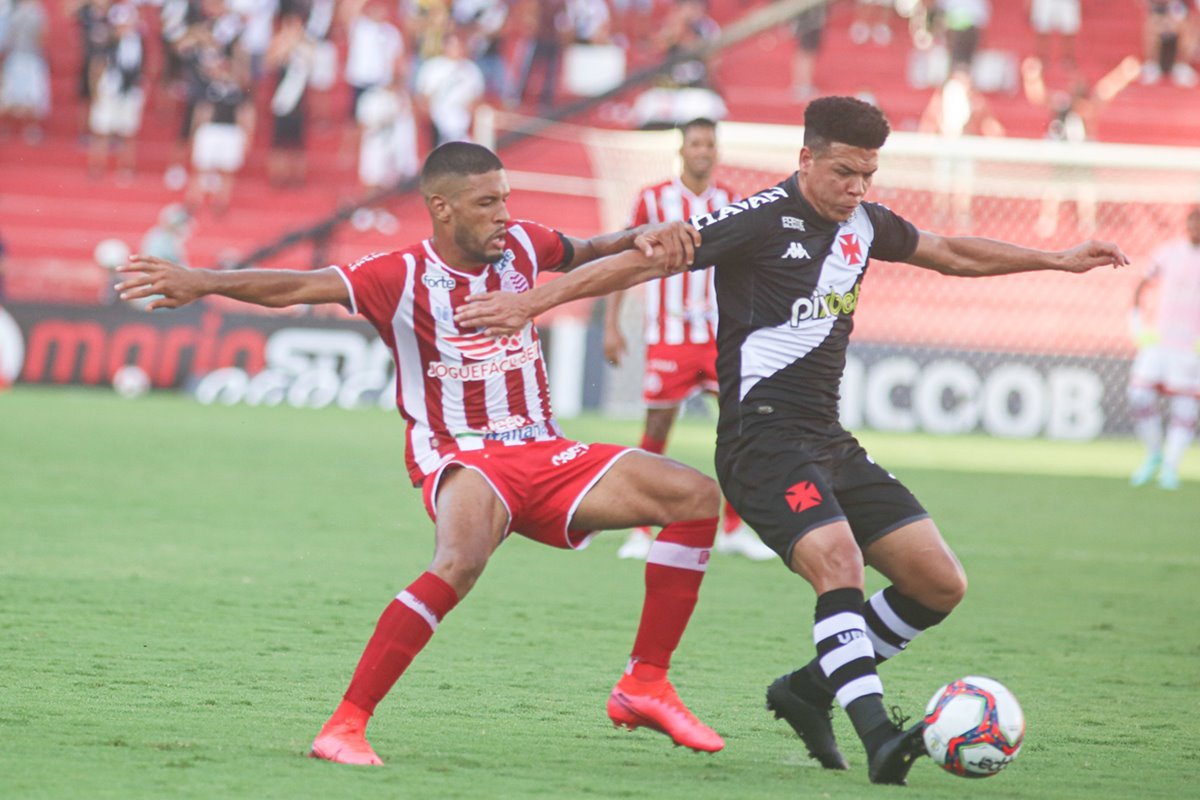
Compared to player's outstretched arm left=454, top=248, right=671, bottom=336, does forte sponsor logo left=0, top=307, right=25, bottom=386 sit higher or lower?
lower

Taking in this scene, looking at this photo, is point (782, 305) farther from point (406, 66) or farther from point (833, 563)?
point (406, 66)

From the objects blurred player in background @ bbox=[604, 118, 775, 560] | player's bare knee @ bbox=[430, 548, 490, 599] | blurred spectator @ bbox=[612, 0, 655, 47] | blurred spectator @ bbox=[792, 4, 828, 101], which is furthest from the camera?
blurred spectator @ bbox=[612, 0, 655, 47]

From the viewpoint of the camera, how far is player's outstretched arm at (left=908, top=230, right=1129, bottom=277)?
620cm

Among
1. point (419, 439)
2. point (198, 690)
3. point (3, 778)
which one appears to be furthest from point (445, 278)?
point (3, 778)

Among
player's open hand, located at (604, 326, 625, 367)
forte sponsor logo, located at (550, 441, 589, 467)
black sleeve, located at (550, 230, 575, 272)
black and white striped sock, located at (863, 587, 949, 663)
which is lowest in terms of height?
black and white striped sock, located at (863, 587, 949, 663)

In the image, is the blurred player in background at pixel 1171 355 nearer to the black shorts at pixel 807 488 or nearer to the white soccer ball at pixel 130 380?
the black shorts at pixel 807 488

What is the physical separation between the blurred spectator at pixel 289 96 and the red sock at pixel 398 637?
72.1ft

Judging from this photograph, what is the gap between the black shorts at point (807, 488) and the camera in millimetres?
5617

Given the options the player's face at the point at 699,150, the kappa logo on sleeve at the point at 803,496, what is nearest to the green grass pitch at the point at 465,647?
the kappa logo on sleeve at the point at 803,496

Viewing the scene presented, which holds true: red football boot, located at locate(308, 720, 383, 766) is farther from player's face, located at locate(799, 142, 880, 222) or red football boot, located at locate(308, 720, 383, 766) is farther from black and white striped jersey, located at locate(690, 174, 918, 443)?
player's face, located at locate(799, 142, 880, 222)

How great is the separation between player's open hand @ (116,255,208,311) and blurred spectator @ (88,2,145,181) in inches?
860

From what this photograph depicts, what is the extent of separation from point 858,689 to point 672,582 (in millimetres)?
833

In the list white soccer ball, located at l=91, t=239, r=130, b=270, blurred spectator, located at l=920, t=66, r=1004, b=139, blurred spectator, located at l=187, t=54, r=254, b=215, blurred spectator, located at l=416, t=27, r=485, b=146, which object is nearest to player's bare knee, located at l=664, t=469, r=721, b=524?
white soccer ball, located at l=91, t=239, r=130, b=270

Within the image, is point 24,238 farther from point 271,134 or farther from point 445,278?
point 445,278
